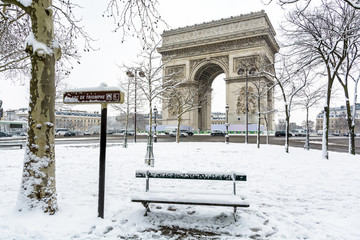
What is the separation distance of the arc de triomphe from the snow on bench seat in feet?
99.8

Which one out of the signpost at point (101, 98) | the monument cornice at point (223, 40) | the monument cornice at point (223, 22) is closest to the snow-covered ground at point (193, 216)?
the signpost at point (101, 98)

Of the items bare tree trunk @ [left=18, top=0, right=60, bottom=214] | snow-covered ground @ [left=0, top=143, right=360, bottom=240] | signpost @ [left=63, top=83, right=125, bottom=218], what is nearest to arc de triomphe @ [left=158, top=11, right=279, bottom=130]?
snow-covered ground @ [left=0, top=143, right=360, bottom=240]

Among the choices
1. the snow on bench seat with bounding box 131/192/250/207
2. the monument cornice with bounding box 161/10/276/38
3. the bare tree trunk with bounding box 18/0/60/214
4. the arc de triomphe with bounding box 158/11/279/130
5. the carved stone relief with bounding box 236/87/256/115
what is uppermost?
the monument cornice with bounding box 161/10/276/38

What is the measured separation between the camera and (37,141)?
392 cm

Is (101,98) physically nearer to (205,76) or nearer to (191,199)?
(191,199)

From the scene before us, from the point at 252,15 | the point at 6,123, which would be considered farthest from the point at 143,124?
the point at 252,15

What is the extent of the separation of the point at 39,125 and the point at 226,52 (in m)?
38.0

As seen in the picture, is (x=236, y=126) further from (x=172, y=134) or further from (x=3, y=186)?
(x=3, y=186)

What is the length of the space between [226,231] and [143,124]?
99.3 meters

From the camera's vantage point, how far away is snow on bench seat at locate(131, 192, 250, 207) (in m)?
3.76

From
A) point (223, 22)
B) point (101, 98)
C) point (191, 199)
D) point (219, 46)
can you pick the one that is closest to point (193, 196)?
point (191, 199)

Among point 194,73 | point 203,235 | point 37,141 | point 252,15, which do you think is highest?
point 252,15

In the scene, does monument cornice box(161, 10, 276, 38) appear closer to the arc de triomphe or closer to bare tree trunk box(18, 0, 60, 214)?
the arc de triomphe

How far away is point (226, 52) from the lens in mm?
39031
